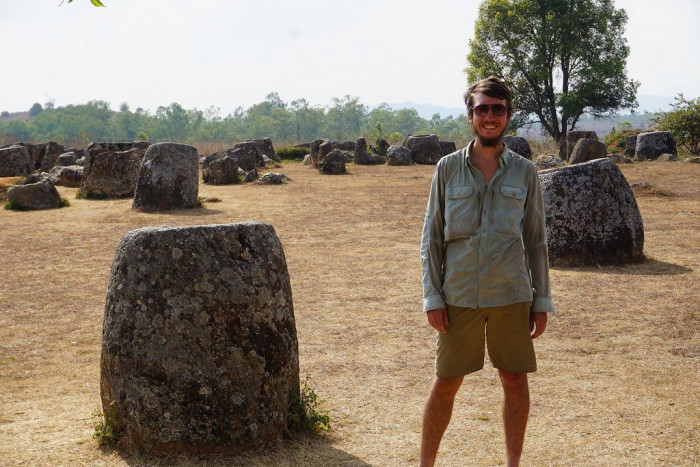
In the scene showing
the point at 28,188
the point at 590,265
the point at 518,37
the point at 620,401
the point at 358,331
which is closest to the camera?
the point at 620,401

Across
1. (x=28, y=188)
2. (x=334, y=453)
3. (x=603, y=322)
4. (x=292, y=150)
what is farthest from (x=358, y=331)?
(x=292, y=150)

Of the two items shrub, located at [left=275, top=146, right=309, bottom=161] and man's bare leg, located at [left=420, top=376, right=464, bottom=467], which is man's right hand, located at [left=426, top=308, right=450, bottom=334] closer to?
man's bare leg, located at [left=420, top=376, right=464, bottom=467]

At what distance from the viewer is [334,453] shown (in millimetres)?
4430

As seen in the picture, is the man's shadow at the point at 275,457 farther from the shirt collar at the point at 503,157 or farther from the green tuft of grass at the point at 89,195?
the green tuft of grass at the point at 89,195

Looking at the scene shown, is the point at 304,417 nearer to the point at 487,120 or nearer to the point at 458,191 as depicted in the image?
the point at 458,191

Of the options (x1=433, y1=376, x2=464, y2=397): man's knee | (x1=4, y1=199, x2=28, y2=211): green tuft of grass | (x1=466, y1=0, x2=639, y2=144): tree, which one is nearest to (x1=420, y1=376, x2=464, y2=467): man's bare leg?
(x1=433, y1=376, x2=464, y2=397): man's knee

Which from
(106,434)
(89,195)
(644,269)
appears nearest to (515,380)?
(106,434)

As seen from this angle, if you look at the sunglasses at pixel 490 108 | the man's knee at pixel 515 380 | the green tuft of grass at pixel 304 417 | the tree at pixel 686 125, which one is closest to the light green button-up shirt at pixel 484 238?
the sunglasses at pixel 490 108

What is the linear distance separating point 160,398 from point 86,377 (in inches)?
84.6

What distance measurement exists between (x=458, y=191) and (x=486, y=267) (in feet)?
1.20

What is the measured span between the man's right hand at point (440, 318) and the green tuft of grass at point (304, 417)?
4.37 feet

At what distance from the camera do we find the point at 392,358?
6.33m

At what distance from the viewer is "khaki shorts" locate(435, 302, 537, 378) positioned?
3537 mm

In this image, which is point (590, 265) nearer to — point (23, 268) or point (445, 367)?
point (445, 367)
